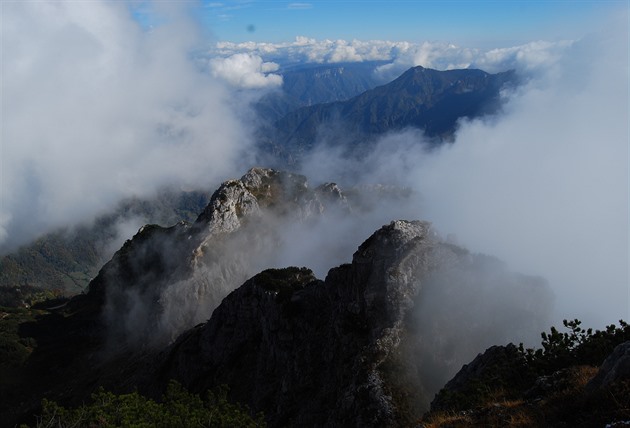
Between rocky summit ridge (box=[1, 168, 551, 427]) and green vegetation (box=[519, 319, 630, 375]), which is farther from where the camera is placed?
rocky summit ridge (box=[1, 168, 551, 427])

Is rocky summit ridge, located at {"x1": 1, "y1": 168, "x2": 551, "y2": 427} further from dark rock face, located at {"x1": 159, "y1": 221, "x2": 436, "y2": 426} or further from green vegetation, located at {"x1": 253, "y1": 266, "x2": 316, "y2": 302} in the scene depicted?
green vegetation, located at {"x1": 253, "y1": 266, "x2": 316, "y2": 302}

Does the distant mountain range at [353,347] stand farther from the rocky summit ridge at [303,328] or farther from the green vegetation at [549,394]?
the rocky summit ridge at [303,328]

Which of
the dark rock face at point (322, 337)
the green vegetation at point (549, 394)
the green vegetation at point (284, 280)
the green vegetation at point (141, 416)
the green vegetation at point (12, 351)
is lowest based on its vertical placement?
the green vegetation at point (549, 394)

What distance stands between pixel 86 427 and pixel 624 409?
86.8 ft

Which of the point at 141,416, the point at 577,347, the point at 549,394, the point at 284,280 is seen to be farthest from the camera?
the point at 284,280

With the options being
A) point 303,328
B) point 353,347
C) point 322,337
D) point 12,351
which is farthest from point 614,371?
point 12,351

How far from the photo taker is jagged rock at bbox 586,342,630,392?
17.8m

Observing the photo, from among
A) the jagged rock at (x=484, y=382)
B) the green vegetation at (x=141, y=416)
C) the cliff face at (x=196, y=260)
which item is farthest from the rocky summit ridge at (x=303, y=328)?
the green vegetation at (x=141, y=416)

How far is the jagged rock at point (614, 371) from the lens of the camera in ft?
58.5

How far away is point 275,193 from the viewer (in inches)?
6811

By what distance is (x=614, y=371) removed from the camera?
1795 cm

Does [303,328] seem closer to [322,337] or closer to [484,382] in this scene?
[322,337]

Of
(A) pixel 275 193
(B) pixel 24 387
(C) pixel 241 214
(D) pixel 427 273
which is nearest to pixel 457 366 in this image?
(D) pixel 427 273

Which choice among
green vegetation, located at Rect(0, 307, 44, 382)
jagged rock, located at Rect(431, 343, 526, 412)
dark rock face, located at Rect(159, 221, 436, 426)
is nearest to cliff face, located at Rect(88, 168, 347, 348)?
green vegetation, located at Rect(0, 307, 44, 382)
